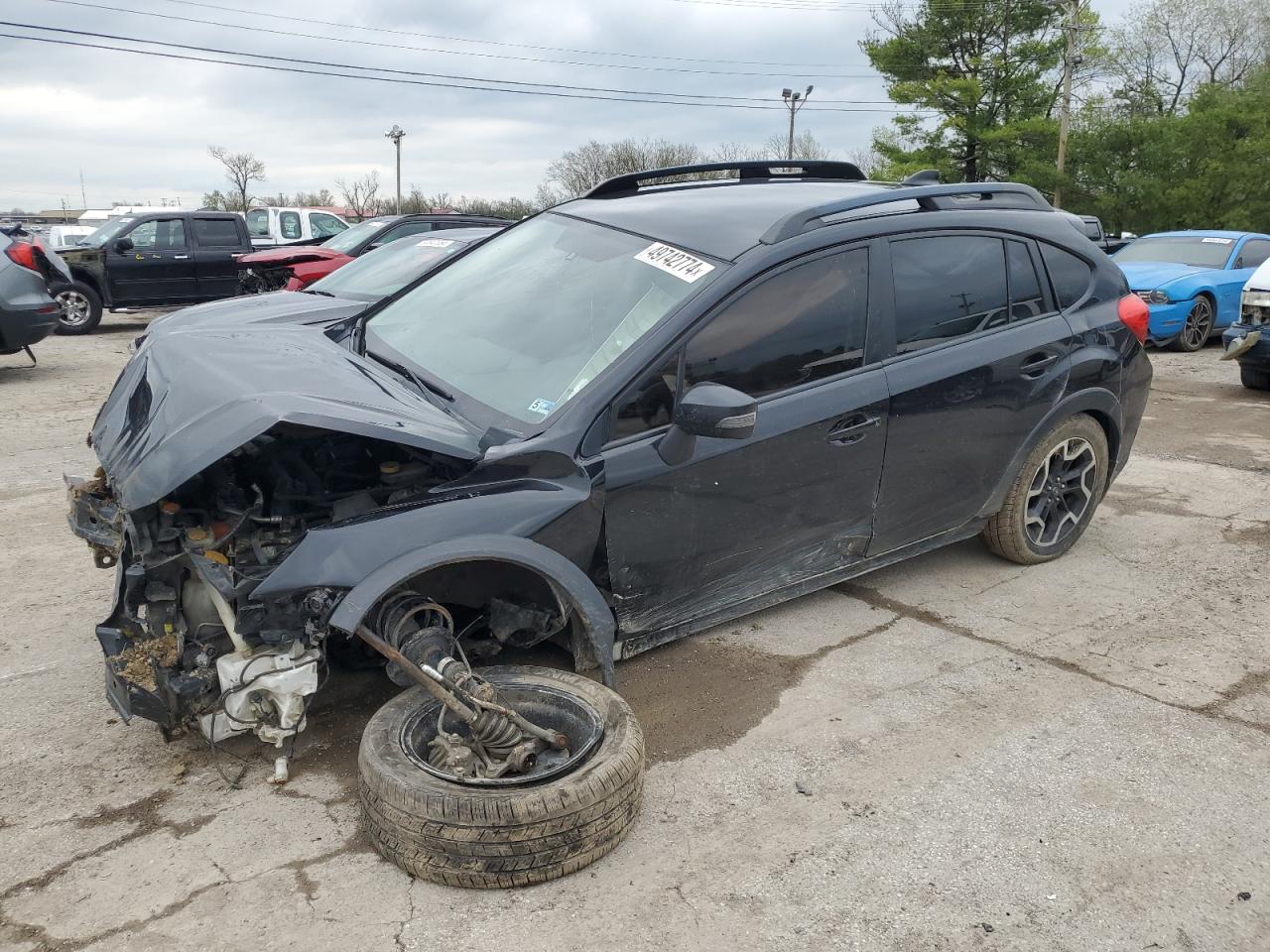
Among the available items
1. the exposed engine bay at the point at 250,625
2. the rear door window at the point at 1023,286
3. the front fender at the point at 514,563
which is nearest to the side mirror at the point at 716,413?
the front fender at the point at 514,563

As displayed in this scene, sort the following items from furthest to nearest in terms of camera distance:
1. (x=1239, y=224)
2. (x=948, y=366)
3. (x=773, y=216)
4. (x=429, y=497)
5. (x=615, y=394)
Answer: (x=1239, y=224), (x=948, y=366), (x=773, y=216), (x=615, y=394), (x=429, y=497)

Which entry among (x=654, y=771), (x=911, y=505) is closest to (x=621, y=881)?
(x=654, y=771)

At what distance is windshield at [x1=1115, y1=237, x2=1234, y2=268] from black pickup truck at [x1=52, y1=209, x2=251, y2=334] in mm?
12448

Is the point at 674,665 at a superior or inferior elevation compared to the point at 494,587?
inferior

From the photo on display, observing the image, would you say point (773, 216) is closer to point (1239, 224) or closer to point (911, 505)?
point (911, 505)

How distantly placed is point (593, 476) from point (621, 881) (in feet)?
3.86

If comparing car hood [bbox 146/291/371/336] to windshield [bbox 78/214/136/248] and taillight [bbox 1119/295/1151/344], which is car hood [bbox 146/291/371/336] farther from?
windshield [bbox 78/214/136/248]

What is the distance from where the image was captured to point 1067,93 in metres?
29.2

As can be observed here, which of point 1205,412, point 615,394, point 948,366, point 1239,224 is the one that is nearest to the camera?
point 615,394

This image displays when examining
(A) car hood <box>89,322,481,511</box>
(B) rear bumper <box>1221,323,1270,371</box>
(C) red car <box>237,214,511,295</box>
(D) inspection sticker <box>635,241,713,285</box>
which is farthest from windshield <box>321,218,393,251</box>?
(D) inspection sticker <box>635,241,713,285</box>

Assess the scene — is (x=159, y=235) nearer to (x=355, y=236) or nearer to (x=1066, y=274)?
(x=355, y=236)

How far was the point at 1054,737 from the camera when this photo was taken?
3342mm

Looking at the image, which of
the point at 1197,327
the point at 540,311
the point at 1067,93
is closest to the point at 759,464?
the point at 540,311

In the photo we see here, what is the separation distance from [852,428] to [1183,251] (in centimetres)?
1192
